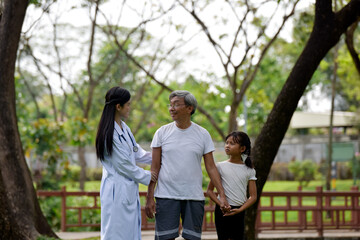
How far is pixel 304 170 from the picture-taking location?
29859 mm

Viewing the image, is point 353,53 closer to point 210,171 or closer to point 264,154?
point 264,154

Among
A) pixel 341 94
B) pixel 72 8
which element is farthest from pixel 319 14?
pixel 341 94

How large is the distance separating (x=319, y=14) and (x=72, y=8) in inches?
424

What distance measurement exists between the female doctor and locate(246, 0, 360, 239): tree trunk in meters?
3.49

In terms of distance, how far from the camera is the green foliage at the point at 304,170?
29609 millimetres

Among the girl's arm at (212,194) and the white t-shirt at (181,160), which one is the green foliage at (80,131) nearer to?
the girl's arm at (212,194)

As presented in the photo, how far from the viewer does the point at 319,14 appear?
8625 millimetres

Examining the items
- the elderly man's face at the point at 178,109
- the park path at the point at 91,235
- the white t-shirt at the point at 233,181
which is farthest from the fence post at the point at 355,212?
the elderly man's face at the point at 178,109

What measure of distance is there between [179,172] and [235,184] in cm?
64

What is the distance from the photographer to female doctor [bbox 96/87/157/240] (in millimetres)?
5250

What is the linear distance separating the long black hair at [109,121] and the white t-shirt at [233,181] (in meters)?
1.12

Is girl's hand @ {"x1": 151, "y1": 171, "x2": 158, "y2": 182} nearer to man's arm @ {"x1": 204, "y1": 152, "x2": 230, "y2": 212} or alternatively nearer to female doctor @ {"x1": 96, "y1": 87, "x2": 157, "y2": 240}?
female doctor @ {"x1": 96, "y1": 87, "x2": 157, "y2": 240}

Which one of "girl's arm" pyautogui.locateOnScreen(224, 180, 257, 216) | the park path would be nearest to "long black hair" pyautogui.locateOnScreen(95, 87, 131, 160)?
"girl's arm" pyautogui.locateOnScreen(224, 180, 257, 216)

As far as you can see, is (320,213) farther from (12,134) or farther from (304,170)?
(304,170)
